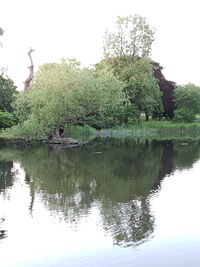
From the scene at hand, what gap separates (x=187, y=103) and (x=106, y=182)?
59173 millimetres

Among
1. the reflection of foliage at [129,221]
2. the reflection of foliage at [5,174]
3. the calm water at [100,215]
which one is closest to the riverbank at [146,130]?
the reflection of foliage at [5,174]

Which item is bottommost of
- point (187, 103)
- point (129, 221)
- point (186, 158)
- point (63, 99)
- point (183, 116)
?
point (129, 221)

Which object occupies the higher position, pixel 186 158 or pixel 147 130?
pixel 147 130

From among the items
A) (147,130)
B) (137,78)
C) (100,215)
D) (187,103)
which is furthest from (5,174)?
(187,103)

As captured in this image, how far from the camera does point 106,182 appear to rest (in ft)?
74.1

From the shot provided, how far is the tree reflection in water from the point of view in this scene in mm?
14789

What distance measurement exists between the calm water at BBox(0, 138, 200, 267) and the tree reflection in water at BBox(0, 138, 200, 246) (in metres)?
0.04

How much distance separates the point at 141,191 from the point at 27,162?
44.1 ft

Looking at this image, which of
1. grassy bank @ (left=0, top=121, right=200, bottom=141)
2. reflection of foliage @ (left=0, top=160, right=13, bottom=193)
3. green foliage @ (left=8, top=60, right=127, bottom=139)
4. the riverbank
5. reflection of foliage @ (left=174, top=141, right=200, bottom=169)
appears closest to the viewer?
reflection of foliage @ (left=0, top=160, right=13, bottom=193)

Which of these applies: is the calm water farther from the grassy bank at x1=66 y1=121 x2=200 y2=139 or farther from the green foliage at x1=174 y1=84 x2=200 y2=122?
the green foliage at x1=174 y1=84 x2=200 y2=122

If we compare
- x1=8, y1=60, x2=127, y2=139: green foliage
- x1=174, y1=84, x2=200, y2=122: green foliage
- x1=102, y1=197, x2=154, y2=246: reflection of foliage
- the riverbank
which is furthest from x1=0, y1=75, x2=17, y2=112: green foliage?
x1=102, y1=197, x2=154, y2=246: reflection of foliage

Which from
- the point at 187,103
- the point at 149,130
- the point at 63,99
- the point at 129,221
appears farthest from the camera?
the point at 187,103

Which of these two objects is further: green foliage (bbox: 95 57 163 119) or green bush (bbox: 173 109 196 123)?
green bush (bbox: 173 109 196 123)

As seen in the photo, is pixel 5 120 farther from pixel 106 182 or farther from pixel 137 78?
pixel 106 182
